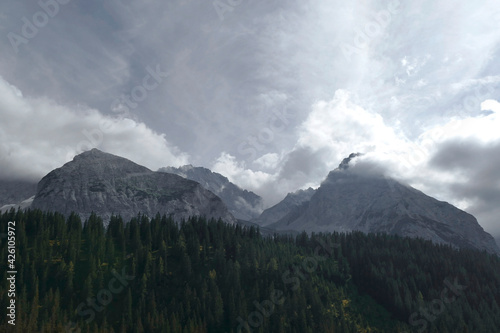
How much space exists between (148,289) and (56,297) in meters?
44.5

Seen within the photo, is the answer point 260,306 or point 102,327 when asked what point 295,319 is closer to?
point 260,306

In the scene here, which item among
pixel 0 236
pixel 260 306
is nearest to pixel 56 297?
pixel 0 236

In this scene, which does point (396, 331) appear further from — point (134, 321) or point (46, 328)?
point (46, 328)

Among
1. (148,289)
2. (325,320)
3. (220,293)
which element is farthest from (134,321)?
(325,320)

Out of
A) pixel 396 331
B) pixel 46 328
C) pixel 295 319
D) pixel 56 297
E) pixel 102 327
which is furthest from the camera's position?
pixel 396 331

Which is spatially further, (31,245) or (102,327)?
(31,245)

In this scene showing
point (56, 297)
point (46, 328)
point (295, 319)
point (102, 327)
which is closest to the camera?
point (46, 328)

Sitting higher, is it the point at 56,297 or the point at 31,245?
the point at 31,245

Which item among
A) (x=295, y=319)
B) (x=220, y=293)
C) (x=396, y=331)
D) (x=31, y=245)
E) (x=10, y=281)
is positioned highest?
(x=31, y=245)

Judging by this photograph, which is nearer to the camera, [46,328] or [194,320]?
[46,328]

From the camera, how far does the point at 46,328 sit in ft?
429

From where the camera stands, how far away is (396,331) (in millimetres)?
189000

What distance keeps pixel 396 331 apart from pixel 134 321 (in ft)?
431

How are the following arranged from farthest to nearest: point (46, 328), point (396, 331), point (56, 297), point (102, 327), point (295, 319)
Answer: point (396, 331) < point (295, 319) < point (56, 297) < point (102, 327) < point (46, 328)
